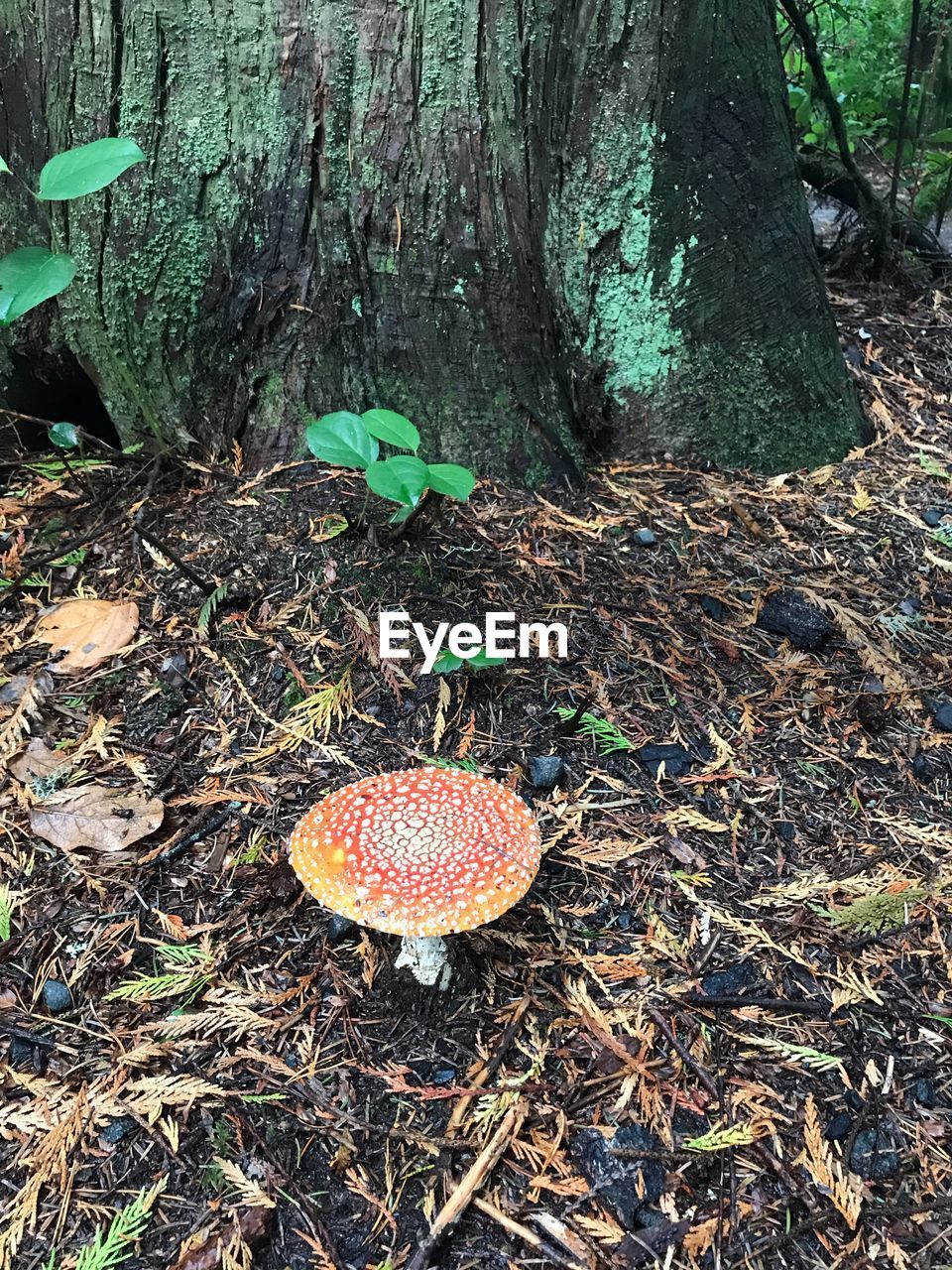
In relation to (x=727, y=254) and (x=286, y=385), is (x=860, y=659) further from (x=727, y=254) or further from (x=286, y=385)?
(x=286, y=385)

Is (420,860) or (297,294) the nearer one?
(420,860)

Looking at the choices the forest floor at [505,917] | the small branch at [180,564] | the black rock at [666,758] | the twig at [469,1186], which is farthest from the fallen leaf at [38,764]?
the black rock at [666,758]

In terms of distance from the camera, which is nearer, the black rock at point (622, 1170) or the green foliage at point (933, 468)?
the black rock at point (622, 1170)

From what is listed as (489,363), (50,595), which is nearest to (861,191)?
(489,363)

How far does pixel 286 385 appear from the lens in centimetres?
323

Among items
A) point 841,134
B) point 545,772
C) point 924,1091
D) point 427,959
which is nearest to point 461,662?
point 545,772

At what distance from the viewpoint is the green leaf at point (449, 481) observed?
257 centimetres

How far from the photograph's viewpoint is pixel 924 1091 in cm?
204

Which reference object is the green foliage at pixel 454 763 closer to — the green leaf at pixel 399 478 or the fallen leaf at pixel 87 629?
the green leaf at pixel 399 478

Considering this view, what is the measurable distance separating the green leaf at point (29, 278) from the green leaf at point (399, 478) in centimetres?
101

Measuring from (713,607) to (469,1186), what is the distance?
206 centimetres

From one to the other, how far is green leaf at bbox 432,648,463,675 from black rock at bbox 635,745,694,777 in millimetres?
635

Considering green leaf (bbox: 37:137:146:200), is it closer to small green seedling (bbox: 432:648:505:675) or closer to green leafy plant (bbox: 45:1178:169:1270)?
small green seedling (bbox: 432:648:505:675)

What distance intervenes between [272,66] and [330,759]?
2.29 meters
